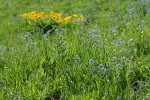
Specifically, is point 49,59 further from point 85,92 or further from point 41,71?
point 85,92

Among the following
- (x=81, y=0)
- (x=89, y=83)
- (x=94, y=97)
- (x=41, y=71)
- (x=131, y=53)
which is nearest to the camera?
(x=94, y=97)

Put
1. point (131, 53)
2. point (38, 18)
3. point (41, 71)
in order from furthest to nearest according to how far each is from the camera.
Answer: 1. point (38, 18)
2. point (131, 53)
3. point (41, 71)

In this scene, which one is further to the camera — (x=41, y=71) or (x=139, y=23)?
A: (x=139, y=23)

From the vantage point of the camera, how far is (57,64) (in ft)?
18.5

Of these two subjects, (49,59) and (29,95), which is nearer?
(29,95)

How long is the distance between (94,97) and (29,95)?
995mm

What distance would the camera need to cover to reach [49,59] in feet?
19.8

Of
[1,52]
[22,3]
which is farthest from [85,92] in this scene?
[22,3]

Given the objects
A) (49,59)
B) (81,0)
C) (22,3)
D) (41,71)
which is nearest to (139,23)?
(49,59)

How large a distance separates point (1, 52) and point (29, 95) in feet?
7.11

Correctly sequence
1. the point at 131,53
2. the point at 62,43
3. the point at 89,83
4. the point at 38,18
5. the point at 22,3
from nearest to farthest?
the point at 89,83
the point at 131,53
the point at 62,43
the point at 38,18
the point at 22,3

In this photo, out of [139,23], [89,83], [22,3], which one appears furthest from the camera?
[22,3]

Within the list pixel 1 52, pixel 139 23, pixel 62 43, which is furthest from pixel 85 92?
pixel 139 23

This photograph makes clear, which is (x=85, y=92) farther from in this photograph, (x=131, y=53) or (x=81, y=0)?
(x=81, y=0)
